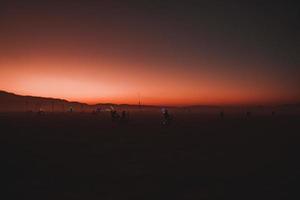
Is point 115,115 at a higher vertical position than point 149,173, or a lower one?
higher

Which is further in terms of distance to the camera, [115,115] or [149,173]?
[115,115]

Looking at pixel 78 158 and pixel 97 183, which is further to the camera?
pixel 78 158

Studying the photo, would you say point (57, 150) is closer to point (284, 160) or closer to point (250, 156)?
point (250, 156)

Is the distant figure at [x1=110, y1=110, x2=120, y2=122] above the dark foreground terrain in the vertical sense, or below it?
above

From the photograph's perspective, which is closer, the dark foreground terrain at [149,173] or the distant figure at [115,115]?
the dark foreground terrain at [149,173]

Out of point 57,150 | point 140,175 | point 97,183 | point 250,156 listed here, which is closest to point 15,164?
point 57,150

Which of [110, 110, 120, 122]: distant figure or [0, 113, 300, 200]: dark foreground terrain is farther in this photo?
[110, 110, 120, 122]: distant figure

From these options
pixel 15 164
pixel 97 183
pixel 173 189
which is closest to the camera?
pixel 173 189

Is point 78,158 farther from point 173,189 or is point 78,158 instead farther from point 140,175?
point 173,189

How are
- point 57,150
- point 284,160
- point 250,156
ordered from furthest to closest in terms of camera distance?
1. point 57,150
2. point 250,156
3. point 284,160

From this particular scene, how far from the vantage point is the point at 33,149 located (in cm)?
1706

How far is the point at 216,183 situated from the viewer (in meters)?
9.70

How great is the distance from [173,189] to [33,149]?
38.0 ft

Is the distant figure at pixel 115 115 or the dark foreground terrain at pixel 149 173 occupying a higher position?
the distant figure at pixel 115 115
